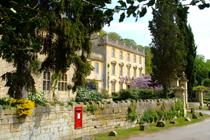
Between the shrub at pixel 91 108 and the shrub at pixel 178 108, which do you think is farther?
the shrub at pixel 178 108

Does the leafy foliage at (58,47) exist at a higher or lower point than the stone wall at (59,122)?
higher

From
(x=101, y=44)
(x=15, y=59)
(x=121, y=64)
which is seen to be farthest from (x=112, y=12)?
(x=121, y=64)

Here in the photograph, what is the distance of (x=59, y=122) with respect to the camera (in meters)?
14.9

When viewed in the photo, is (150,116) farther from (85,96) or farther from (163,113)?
(85,96)

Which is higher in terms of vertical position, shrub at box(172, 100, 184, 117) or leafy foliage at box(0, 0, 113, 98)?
leafy foliage at box(0, 0, 113, 98)

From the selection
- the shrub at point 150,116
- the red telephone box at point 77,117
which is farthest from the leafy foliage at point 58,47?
the shrub at point 150,116

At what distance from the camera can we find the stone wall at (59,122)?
12.4 metres

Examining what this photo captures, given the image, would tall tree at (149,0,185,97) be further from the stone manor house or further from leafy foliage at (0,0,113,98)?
leafy foliage at (0,0,113,98)

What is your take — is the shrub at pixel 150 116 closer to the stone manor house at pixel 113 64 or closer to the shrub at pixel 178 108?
the shrub at pixel 178 108

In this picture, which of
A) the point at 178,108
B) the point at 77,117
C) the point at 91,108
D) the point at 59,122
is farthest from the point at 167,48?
the point at 59,122

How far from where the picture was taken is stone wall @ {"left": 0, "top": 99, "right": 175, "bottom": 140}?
1236cm

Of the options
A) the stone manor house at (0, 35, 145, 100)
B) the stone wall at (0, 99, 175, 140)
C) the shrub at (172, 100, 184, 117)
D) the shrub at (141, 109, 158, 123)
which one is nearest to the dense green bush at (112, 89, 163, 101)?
the shrub at (172, 100, 184, 117)

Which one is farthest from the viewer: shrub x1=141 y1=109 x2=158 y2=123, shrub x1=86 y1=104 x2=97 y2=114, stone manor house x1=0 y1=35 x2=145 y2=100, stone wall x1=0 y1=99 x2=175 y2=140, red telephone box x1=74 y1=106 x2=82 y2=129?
stone manor house x1=0 y1=35 x2=145 y2=100

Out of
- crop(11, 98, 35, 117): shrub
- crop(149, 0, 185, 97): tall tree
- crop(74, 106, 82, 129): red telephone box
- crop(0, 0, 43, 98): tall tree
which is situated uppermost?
crop(149, 0, 185, 97): tall tree
